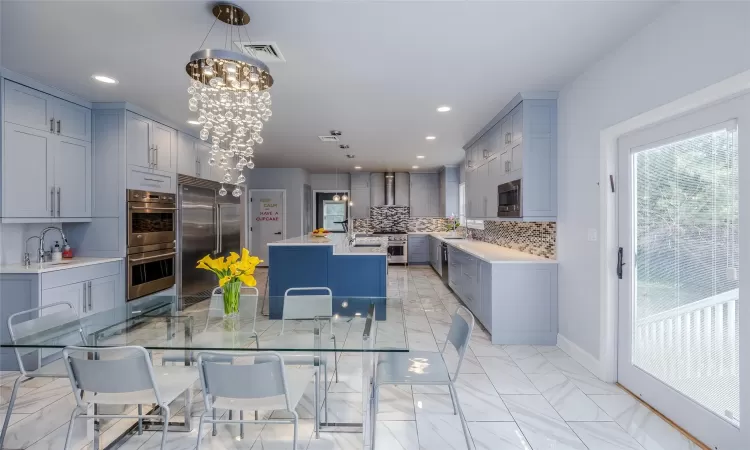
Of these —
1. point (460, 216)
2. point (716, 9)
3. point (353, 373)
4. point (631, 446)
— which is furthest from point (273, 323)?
point (460, 216)

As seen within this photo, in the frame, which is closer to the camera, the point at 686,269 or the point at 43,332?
the point at 43,332

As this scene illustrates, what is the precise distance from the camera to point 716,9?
1893 millimetres

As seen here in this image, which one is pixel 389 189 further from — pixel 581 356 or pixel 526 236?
pixel 581 356

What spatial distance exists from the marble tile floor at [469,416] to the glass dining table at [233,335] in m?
0.08

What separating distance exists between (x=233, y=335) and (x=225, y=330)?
11cm

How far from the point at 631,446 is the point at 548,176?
2.39 meters

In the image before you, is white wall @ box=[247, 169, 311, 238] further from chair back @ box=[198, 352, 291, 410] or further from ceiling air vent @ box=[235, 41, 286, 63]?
chair back @ box=[198, 352, 291, 410]

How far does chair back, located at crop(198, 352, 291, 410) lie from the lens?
163 cm

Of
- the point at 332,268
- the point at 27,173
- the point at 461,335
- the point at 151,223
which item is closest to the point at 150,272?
the point at 151,223

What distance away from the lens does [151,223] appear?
449 cm

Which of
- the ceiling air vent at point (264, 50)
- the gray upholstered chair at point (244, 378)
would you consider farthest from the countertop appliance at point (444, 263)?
the gray upholstered chair at point (244, 378)

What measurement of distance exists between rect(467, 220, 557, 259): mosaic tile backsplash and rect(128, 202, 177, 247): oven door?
448 cm

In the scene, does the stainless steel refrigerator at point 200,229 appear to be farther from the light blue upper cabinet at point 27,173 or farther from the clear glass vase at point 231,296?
the clear glass vase at point 231,296

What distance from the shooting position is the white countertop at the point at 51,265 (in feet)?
10.3
